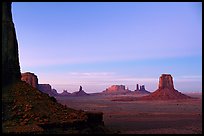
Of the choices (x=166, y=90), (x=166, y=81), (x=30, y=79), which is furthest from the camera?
(x=166, y=90)

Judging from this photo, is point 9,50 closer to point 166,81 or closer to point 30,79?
point 30,79

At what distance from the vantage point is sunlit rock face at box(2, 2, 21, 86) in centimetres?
2894

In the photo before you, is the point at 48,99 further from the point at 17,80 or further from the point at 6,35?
the point at 6,35

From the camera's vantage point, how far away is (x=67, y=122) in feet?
74.7

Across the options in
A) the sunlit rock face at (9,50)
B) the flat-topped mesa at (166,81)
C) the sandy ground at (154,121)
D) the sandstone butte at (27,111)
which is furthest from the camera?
the flat-topped mesa at (166,81)

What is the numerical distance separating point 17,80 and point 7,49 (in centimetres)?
321

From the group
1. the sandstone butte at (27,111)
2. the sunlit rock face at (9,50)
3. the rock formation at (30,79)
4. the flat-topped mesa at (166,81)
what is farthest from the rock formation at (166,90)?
the sandstone butte at (27,111)

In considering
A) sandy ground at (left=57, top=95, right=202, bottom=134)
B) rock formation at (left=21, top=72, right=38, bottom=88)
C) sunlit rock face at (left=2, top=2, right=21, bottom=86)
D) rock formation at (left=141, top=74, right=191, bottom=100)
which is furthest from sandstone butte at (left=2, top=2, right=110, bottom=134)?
rock formation at (left=141, top=74, right=191, bottom=100)

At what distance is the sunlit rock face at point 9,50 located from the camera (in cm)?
2894

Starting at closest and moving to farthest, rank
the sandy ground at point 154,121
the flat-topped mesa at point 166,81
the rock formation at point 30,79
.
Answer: the sandy ground at point 154,121, the rock formation at point 30,79, the flat-topped mesa at point 166,81

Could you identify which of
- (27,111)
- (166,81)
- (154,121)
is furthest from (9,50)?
(166,81)

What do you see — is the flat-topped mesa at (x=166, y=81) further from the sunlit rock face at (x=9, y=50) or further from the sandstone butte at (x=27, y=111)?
the sandstone butte at (x=27, y=111)

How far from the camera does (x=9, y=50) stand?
97.9ft

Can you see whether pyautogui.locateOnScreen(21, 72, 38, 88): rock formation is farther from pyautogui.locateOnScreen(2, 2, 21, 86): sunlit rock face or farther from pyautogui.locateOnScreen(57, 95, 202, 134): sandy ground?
pyautogui.locateOnScreen(2, 2, 21, 86): sunlit rock face
